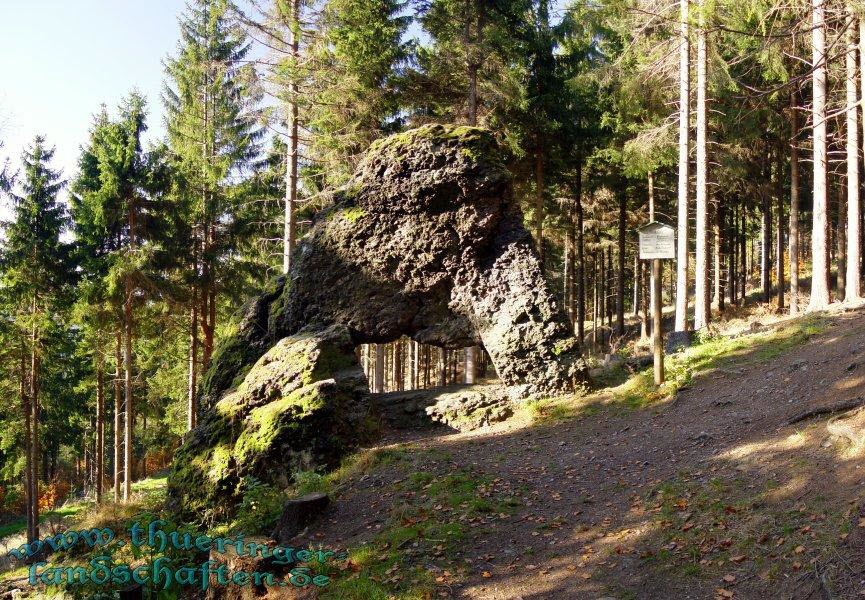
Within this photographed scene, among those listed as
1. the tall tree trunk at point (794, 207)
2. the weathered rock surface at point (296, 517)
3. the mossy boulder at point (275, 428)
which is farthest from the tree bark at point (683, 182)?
the weathered rock surface at point (296, 517)

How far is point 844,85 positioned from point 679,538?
15598 mm

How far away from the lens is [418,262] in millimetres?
11492

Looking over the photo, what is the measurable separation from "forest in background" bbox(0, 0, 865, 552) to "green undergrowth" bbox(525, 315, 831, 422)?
6.36 feet

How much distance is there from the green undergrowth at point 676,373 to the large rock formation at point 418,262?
131 centimetres

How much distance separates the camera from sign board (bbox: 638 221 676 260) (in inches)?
369

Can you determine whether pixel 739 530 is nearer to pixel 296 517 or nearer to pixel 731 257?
pixel 296 517

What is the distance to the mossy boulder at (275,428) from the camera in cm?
856

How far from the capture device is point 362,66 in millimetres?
15609

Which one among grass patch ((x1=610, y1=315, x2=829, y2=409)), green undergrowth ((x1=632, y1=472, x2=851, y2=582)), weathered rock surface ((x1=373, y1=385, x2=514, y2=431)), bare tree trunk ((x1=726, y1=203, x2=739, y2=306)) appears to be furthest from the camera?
bare tree trunk ((x1=726, y1=203, x2=739, y2=306))

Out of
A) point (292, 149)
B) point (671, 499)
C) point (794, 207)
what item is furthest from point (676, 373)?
point (292, 149)

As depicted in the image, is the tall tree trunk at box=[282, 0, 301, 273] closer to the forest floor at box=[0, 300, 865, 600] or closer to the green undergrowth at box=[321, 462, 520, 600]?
the forest floor at box=[0, 300, 865, 600]

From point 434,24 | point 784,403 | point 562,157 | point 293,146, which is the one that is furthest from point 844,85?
point 293,146

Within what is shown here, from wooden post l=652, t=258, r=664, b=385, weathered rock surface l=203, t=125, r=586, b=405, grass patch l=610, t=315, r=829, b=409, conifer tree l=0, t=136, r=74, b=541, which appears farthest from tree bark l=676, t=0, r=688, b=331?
conifer tree l=0, t=136, r=74, b=541

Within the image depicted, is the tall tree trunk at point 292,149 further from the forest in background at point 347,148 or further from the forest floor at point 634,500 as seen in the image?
the forest floor at point 634,500
